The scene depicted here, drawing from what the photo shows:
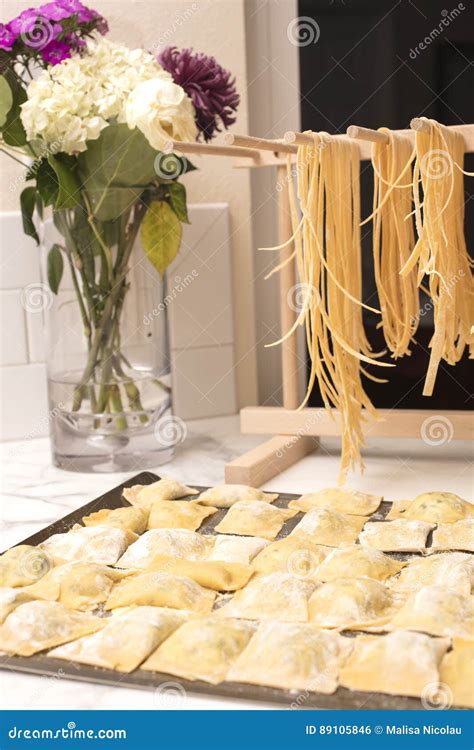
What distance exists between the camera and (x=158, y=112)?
1.33 meters

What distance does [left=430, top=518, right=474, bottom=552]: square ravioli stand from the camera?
1089 millimetres

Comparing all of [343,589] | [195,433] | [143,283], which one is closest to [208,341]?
[195,433]

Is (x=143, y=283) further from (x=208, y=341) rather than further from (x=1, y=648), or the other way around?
(x=1, y=648)

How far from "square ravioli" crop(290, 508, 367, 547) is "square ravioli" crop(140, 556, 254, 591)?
0.40ft

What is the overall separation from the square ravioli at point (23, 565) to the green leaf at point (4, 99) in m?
0.62

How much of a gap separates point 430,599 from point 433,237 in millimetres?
486

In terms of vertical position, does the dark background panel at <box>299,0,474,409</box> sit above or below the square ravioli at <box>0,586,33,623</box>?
above

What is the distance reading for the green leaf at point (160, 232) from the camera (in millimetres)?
1441

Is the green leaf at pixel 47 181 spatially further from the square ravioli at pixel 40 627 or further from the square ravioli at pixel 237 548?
the square ravioli at pixel 40 627

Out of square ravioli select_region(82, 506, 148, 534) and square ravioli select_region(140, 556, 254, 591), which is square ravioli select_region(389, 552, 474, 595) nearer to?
square ravioli select_region(140, 556, 254, 591)

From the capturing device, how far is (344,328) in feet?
4.32

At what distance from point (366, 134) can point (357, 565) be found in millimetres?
519

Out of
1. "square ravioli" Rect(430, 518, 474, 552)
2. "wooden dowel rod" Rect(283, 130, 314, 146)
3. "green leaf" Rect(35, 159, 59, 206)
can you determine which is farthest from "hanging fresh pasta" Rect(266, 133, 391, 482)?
"green leaf" Rect(35, 159, 59, 206)

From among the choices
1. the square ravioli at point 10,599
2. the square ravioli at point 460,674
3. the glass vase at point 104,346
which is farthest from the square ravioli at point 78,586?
the glass vase at point 104,346
